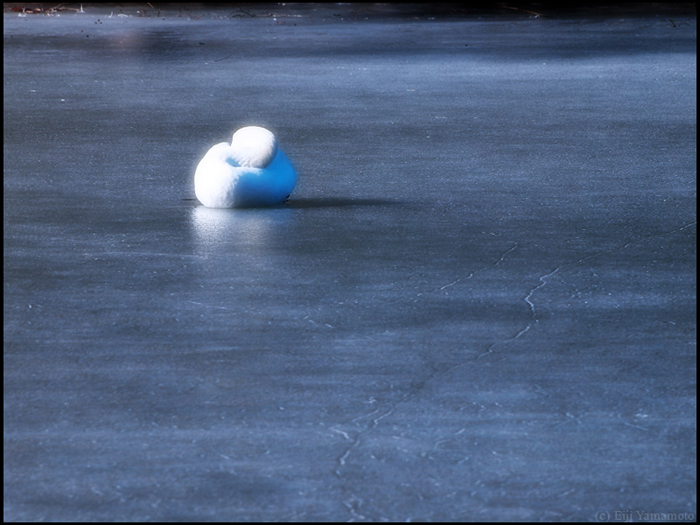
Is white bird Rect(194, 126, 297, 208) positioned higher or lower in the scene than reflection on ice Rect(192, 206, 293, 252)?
higher

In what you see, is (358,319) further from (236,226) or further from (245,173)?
(245,173)

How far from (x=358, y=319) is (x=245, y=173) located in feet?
7.98

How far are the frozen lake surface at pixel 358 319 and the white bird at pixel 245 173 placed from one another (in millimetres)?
157

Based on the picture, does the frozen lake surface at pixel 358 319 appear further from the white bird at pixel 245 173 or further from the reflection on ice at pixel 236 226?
the white bird at pixel 245 173

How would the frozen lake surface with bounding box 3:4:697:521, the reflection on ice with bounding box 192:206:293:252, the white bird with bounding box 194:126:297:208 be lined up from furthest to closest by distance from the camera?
the white bird with bounding box 194:126:297:208, the reflection on ice with bounding box 192:206:293:252, the frozen lake surface with bounding box 3:4:697:521

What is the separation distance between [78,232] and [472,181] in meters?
3.12

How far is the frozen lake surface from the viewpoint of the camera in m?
3.31

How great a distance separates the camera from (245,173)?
23.2ft

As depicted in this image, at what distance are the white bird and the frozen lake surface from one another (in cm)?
16

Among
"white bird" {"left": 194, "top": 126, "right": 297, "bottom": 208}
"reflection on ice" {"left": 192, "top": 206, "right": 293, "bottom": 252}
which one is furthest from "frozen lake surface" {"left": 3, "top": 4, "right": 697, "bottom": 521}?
"white bird" {"left": 194, "top": 126, "right": 297, "bottom": 208}

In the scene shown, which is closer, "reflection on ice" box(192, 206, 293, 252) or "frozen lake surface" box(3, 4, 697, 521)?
"frozen lake surface" box(3, 4, 697, 521)

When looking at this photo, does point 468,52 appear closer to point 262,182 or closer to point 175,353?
point 262,182

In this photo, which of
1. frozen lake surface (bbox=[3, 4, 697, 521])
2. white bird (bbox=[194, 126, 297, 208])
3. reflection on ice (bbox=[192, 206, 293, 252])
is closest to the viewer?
frozen lake surface (bbox=[3, 4, 697, 521])

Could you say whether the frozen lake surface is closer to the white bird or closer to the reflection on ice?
the reflection on ice
